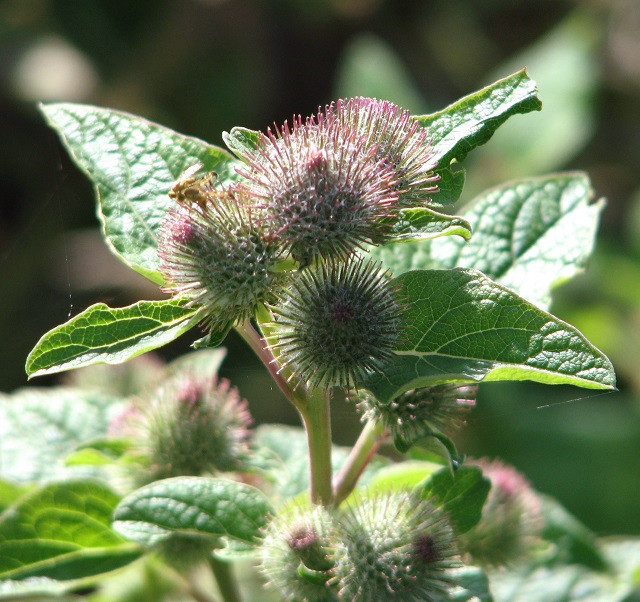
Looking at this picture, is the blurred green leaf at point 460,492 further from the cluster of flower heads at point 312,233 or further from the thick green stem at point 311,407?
the cluster of flower heads at point 312,233

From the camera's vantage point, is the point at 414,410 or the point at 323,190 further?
the point at 414,410

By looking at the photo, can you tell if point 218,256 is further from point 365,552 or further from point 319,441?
point 365,552

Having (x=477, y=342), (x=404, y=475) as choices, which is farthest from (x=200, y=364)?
(x=477, y=342)

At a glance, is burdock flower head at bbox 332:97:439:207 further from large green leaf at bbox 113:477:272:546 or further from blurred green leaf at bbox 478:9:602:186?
blurred green leaf at bbox 478:9:602:186

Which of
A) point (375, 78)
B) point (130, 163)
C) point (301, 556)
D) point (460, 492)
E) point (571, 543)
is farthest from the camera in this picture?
point (375, 78)

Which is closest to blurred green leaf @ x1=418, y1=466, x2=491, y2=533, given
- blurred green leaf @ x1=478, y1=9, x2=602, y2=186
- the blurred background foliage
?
the blurred background foliage

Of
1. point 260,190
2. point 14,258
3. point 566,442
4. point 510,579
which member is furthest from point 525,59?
point 260,190

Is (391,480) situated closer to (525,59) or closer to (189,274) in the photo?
(189,274)

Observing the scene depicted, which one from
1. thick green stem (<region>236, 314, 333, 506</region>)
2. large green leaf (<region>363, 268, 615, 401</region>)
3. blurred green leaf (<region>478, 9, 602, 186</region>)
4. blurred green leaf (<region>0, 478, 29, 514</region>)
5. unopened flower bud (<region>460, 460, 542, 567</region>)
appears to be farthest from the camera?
blurred green leaf (<region>478, 9, 602, 186</region>)
